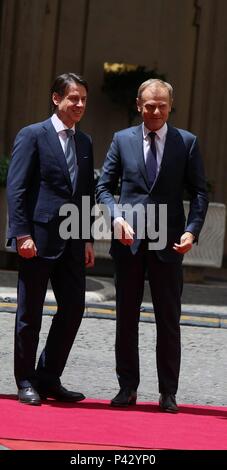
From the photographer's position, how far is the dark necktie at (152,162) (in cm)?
789

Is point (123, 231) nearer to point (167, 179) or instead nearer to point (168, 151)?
point (167, 179)

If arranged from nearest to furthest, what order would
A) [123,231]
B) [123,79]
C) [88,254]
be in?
[123,231] < [88,254] < [123,79]

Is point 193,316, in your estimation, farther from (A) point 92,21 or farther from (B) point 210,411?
(A) point 92,21

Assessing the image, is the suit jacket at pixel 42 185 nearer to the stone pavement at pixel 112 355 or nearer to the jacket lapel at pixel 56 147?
the jacket lapel at pixel 56 147

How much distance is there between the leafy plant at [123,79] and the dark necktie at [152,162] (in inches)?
457

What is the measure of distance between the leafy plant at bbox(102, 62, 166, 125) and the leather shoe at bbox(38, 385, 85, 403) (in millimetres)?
11830

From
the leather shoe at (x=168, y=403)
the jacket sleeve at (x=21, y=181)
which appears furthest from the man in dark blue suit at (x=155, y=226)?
the jacket sleeve at (x=21, y=181)

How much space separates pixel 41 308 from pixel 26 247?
14.9 inches

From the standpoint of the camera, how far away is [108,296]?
1336 cm

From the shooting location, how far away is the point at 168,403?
788 cm

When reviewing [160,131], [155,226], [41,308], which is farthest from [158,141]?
[41,308]

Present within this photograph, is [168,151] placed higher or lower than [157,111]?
lower
